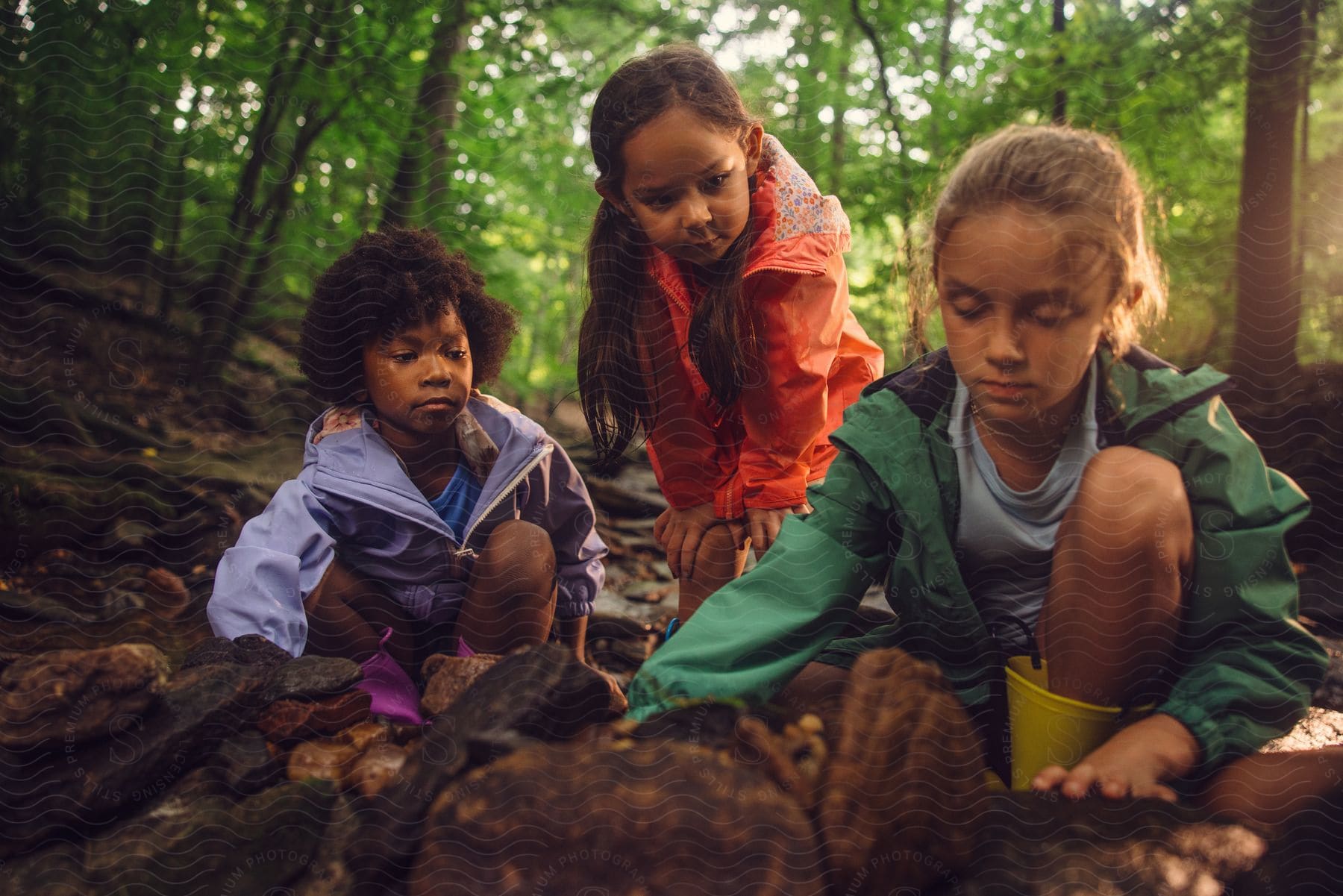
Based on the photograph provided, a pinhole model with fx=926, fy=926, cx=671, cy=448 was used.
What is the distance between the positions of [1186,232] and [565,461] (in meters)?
2.11

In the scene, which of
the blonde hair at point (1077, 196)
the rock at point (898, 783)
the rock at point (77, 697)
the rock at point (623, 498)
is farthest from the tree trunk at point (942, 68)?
the rock at point (77, 697)

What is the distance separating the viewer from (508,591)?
178 centimetres

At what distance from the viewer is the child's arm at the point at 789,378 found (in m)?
1.81

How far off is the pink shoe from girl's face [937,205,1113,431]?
115 cm

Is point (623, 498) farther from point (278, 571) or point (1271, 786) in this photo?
point (1271, 786)

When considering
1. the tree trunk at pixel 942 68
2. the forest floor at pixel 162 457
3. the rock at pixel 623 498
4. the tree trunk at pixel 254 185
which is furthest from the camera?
the rock at pixel 623 498

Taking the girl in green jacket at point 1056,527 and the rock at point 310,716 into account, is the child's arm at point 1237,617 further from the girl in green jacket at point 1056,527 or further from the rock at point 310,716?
the rock at point 310,716

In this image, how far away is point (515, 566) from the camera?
177cm

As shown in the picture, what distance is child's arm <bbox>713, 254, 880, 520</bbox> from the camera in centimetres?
181

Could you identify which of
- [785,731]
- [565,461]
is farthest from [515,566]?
[785,731]

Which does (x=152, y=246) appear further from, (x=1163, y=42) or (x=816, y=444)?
(x=1163, y=42)

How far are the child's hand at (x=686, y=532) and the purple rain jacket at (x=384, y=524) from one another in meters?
0.20

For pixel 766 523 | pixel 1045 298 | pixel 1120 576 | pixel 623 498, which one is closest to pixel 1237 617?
pixel 1120 576

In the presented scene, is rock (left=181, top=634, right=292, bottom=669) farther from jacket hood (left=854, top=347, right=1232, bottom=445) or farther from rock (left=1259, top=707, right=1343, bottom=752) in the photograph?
rock (left=1259, top=707, right=1343, bottom=752)
